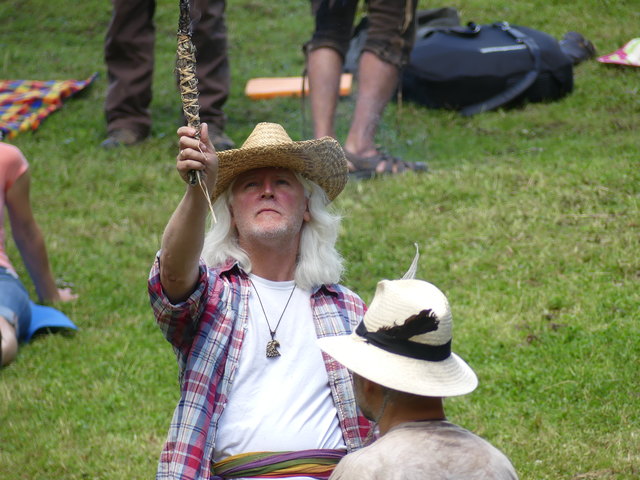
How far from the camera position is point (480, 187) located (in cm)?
646

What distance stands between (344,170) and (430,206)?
2.82 m

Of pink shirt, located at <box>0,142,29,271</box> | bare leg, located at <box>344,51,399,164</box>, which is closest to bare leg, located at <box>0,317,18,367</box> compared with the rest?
pink shirt, located at <box>0,142,29,271</box>

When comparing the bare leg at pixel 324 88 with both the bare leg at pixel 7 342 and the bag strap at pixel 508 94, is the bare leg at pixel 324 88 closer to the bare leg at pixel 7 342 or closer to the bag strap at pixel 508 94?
the bag strap at pixel 508 94

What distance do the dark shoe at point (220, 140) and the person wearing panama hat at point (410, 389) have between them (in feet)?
16.5

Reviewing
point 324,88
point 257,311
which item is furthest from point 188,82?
point 324,88

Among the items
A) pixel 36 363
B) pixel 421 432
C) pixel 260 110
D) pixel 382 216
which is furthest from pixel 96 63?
pixel 421 432

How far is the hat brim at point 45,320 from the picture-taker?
17.5 feet

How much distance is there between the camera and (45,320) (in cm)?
539

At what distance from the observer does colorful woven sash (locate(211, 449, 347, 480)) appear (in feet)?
9.76

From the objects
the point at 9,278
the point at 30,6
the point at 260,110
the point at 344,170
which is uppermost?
the point at 344,170

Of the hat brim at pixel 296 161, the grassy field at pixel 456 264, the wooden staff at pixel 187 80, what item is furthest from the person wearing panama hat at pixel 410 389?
the grassy field at pixel 456 264

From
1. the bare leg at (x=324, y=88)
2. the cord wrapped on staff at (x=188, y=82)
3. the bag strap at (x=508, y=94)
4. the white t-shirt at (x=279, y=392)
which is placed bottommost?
the bag strap at (x=508, y=94)

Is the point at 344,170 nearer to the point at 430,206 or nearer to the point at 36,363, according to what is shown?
the point at 36,363

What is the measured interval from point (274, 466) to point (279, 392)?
242mm
